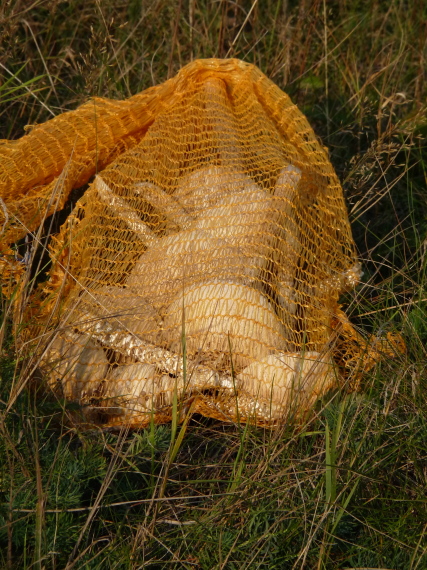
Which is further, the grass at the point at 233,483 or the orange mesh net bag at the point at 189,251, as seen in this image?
the orange mesh net bag at the point at 189,251

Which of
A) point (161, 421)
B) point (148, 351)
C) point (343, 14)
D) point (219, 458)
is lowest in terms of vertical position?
point (219, 458)

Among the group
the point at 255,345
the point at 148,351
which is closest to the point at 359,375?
the point at 255,345

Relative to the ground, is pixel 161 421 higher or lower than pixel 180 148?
lower

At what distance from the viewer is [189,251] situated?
204 centimetres

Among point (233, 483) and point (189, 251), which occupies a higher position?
point (189, 251)

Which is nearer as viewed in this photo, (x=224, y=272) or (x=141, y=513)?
(x=141, y=513)

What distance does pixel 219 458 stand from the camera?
1.83 m

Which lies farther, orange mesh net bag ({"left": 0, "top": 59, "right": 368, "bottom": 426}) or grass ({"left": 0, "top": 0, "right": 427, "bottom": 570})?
orange mesh net bag ({"left": 0, "top": 59, "right": 368, "bottom": 426})

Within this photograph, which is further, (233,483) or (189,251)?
(189,251)

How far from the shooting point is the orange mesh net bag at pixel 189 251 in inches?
70.9

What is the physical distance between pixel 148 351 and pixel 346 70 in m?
1.97

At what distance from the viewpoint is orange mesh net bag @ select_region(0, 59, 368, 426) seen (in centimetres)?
180

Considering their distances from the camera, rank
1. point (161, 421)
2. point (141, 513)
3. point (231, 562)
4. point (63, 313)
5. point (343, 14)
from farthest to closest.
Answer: point (343, 14)
point (63, 313)
point (161, 421)
point (141, 513)
point (231, 562)

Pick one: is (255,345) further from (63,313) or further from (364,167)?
(364,167)
